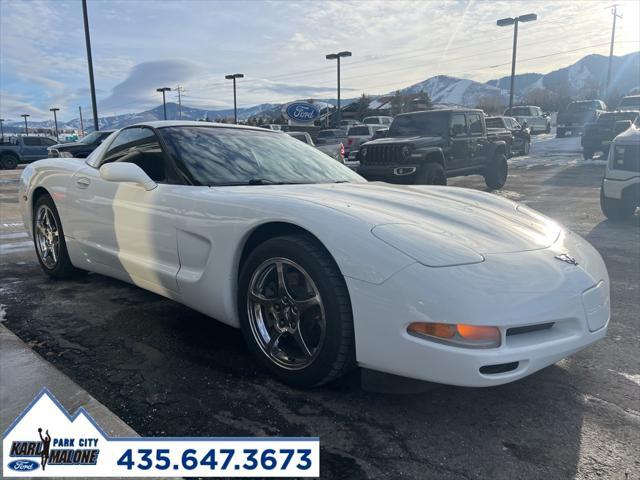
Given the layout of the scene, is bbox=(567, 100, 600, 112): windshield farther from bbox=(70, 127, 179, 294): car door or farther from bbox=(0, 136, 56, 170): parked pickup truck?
bbox=(70, 127, 179, 294): car door

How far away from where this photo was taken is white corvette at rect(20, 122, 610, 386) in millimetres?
1992

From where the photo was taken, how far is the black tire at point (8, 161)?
78.1 ft

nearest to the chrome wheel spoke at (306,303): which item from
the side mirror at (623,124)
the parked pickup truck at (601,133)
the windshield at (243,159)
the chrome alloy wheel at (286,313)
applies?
the chrome alloy wheel at (286,313)

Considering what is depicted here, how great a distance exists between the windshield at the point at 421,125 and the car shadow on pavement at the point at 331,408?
28.3 feet

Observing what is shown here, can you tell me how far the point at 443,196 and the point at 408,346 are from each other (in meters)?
1.41

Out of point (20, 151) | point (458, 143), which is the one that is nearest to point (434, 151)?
point (458, 143)

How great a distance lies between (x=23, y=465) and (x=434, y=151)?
918 cm

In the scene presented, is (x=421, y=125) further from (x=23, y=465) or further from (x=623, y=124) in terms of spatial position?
(x=23, y=465)

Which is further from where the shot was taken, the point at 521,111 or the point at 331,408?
the point at 521,111

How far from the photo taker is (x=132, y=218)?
3.25 m

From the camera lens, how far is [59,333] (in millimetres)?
3193

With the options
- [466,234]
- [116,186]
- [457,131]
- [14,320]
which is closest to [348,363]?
[466,234]

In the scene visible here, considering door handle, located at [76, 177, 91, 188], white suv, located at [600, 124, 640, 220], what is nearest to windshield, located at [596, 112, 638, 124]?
white suv, located at [600, 124, 640, 220]

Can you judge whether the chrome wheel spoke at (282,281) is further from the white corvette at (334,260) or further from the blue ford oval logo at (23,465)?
the blue ford oval logo at (23,465)
